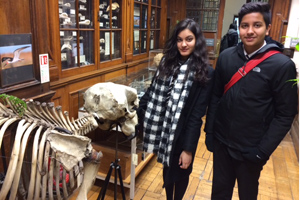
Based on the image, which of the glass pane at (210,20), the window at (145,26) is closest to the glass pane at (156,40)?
the window at (145,26)

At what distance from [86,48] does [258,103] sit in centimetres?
208

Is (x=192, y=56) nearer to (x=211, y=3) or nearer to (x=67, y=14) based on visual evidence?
(x=67, y=14)

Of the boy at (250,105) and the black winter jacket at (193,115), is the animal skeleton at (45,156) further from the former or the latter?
the boy at (250,105)

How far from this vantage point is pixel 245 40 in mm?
1449

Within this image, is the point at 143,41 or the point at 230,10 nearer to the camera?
the point at 143,41

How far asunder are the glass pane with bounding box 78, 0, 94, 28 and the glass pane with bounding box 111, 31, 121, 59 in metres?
0.56

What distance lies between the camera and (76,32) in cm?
271

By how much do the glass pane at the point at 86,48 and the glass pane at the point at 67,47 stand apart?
0.24 feet

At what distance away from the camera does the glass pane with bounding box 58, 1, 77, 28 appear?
2.46 m

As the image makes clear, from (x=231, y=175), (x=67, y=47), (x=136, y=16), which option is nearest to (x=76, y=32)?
(x=67, y=47)

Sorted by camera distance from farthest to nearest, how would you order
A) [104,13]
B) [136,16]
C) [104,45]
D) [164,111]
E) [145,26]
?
[145,26] → [136,16] → [104,45] → [104,13] → [164,111]

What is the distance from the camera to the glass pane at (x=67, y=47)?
254 centimetres

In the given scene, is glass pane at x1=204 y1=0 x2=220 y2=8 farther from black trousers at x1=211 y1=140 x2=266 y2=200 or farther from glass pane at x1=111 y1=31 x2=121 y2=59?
black trousers at x1=211 y1=140 x2=266 y2=200

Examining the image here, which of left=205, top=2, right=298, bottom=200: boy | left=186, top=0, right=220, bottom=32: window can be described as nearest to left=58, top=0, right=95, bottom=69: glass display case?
left=205, top=2, right=298, bottom=200: boy
